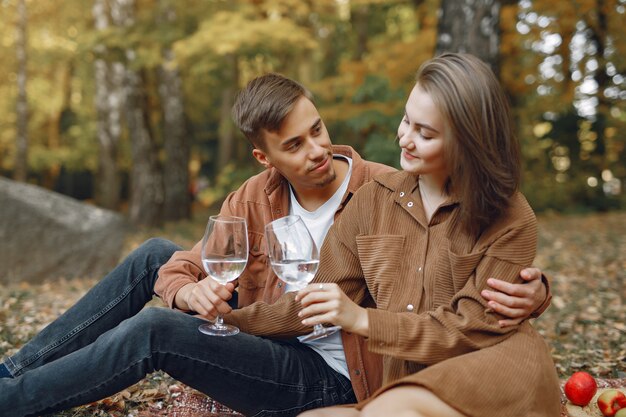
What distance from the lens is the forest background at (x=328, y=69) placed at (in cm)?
907

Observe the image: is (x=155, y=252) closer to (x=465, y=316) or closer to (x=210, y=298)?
(x=210, y=298)

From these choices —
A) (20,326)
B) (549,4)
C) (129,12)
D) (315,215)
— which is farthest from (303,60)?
(315,215)

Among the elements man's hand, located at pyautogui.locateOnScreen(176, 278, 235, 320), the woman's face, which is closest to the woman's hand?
man's hand, located at pyautogui.locateOnScreen(176, 278, 235, 320)

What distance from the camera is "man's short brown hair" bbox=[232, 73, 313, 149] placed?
2938 millimetres

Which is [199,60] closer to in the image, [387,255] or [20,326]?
[20,326]

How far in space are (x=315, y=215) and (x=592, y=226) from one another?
27.5 feet

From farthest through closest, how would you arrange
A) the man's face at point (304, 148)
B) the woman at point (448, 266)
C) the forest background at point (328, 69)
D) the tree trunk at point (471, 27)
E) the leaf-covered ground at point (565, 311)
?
1. the forest background at point (328, 69)
2. the tree trunk at point (471, 27)
3. the leaf-covered ground at point (565, 311)
4. the man's face at point (304, 148)
5. the woman at point (448, 266)

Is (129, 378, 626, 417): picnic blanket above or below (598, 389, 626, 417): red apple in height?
below

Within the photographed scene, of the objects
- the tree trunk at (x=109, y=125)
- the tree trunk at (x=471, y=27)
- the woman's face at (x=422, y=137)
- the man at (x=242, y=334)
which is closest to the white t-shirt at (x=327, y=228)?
the man at (x=242, y=334)

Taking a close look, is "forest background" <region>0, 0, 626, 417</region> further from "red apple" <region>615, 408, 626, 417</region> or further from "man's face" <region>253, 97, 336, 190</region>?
"man's face" <region>253, 97, 336, 190</region>

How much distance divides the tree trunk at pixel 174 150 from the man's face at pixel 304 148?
9.35 m

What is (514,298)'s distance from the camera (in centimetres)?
218

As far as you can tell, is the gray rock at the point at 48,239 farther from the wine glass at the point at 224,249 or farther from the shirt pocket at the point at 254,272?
the wine glass at the point at 224,249

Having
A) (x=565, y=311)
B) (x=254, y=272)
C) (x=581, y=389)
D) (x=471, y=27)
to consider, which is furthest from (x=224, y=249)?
(x=471, y=27)
